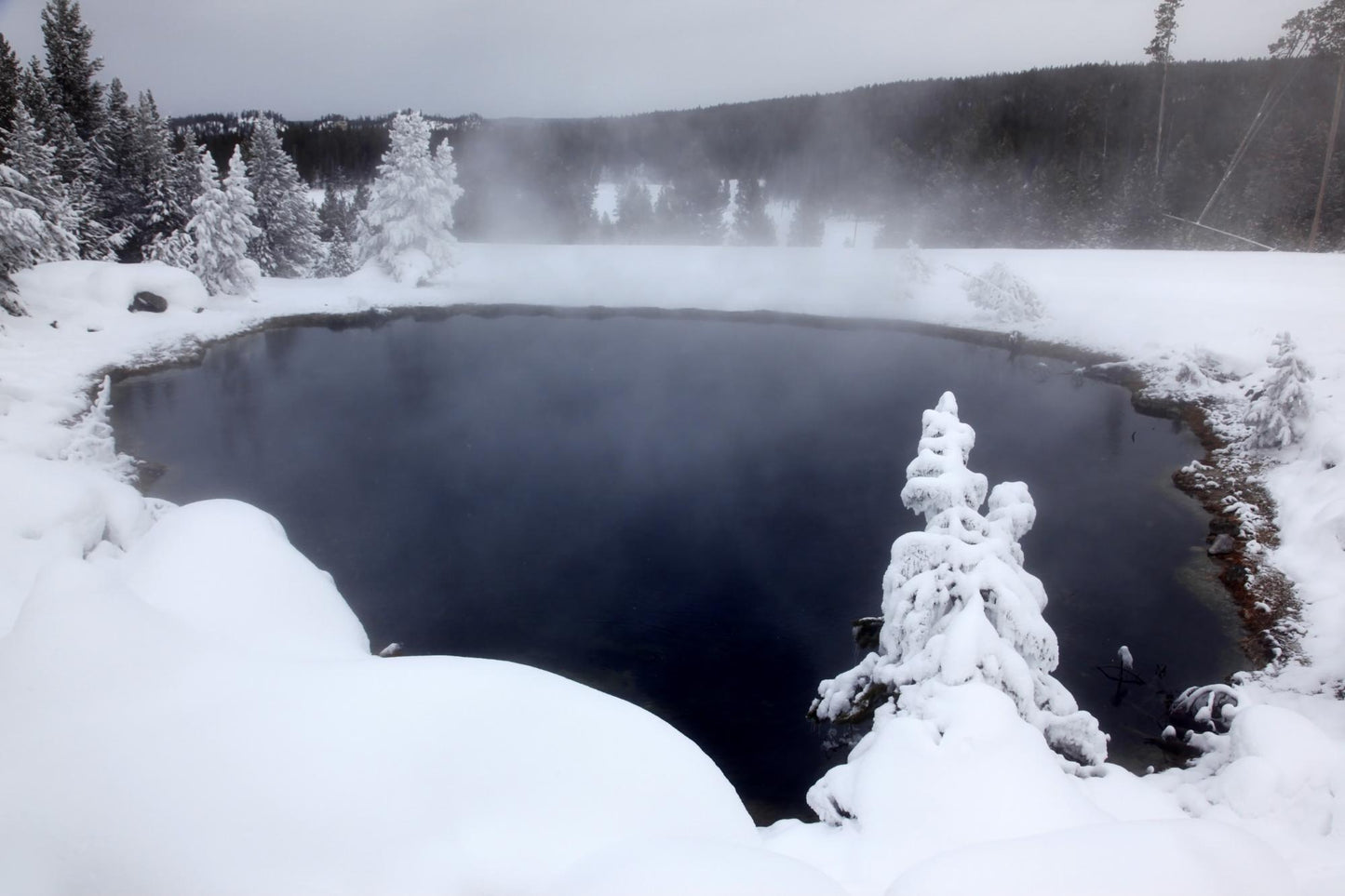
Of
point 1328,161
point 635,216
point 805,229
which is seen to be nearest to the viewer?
point 1328,161

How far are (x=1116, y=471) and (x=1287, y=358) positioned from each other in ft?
15.4

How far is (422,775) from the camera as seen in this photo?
4492mm

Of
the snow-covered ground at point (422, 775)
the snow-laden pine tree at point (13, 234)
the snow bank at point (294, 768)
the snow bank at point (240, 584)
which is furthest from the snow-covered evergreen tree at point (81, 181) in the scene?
the snow bank at point (294, 768)

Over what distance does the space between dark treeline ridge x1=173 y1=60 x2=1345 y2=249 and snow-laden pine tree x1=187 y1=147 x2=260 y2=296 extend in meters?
16.2

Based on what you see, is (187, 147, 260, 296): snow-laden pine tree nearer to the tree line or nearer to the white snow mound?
the tree line

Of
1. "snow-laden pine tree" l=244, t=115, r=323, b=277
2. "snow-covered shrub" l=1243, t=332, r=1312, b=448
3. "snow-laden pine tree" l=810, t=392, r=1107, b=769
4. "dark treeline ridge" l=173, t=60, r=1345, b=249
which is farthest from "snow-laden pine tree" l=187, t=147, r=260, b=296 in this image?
"snow-covered shrub" l=1243, t=332, r=1312, b=448

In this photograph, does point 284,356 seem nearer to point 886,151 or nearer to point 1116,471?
point 1116,471

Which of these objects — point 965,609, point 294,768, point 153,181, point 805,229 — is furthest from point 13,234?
point 805,229

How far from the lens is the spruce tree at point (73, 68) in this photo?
41.0 metres

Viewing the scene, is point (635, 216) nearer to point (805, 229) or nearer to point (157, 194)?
point (805, 229)

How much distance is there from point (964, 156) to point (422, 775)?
64.8m

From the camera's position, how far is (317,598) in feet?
25.9

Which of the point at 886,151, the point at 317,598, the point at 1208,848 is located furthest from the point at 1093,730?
the point at 886,151

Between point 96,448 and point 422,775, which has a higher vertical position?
point 422,775
